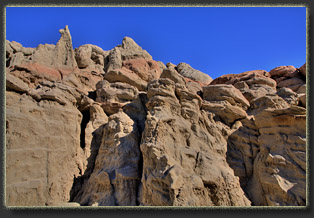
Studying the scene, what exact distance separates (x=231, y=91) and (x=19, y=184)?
12.0 metres

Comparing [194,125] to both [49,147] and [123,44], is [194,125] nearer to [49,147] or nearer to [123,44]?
[49,147]

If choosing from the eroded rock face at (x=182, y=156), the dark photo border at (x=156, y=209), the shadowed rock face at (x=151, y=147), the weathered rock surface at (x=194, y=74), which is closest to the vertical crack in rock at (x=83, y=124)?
the shadowed rock face at (x=151, y=147)

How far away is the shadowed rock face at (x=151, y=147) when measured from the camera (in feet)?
30.6

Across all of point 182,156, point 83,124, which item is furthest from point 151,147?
point 83,124

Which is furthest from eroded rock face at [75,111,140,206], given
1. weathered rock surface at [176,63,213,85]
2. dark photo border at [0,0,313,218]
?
weathered rock surface at [176,63,213,85]

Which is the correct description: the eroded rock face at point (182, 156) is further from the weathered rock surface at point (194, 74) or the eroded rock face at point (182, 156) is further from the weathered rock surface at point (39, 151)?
the weathered rock surface at point (194, 74)

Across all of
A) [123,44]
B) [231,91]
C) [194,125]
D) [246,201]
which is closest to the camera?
[246,201]

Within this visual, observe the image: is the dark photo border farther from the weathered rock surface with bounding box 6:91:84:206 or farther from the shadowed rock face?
the weathered rock surface with bounding box 6:91:84:206

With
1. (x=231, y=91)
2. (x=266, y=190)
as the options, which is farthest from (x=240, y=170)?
(x=231, y=91)

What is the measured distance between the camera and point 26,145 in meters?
10.0

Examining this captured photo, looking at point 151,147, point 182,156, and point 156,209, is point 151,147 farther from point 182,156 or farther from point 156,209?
point 156,209

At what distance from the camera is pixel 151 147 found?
31.8ft

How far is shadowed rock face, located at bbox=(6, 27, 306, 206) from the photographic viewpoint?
9312 mm

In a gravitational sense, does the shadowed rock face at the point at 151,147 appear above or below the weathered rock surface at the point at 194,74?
below
